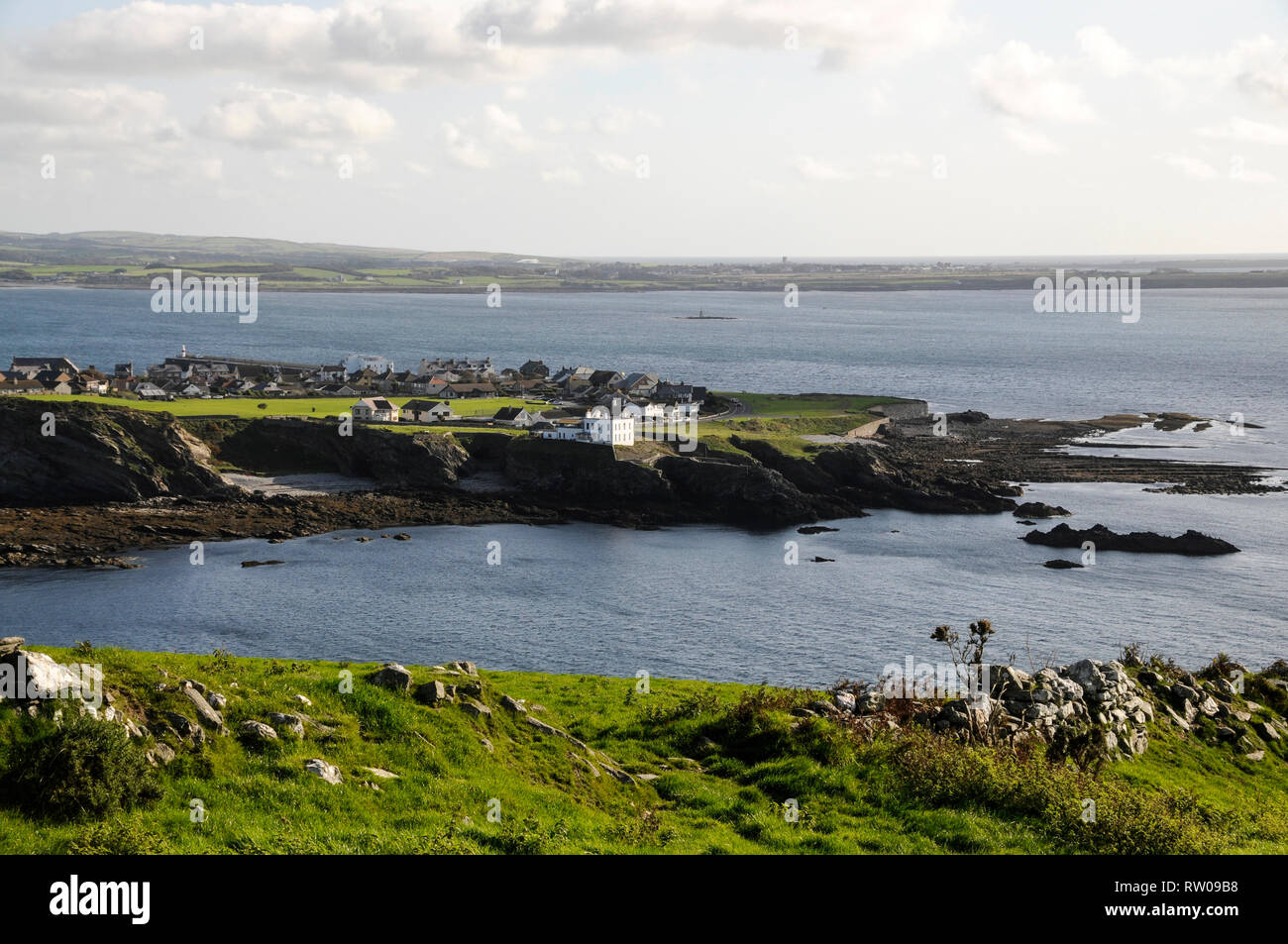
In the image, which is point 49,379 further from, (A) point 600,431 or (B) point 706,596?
(B) point 706,596

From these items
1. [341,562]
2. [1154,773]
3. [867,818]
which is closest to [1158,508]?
[341,562]

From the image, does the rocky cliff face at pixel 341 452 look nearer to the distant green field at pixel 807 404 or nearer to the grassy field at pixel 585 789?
the distant green field at pixel 807 404

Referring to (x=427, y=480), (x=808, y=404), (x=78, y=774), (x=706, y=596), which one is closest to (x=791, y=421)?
(x=808, y=404)

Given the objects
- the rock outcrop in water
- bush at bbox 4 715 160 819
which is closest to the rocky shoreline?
the rock outcrop in water

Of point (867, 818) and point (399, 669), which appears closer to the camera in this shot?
point (867, 818)

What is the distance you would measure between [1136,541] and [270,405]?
2936 inches

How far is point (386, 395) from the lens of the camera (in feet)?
369

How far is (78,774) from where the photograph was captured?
1210 cm

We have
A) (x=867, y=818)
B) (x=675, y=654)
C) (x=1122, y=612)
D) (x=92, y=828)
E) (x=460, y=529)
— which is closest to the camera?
(x=92, y=828)

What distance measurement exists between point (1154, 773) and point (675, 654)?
28.4m

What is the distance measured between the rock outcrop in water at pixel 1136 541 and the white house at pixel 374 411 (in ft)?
180
